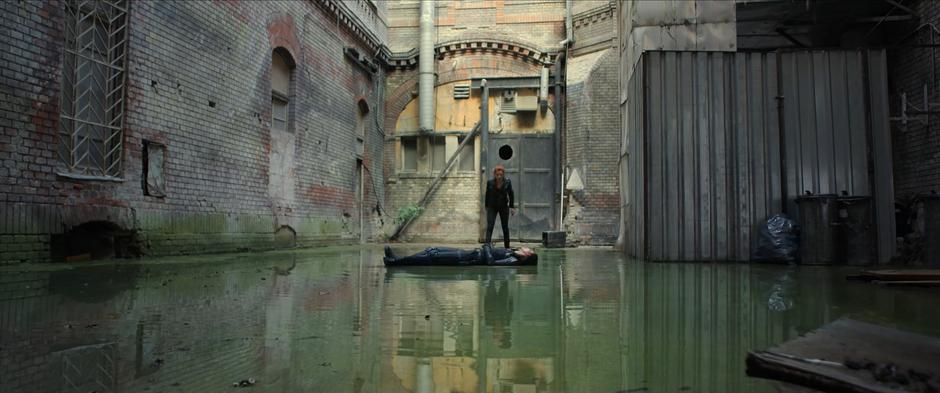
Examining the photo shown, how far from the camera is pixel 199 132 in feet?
29.4

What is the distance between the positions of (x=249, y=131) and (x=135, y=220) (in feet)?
10.9

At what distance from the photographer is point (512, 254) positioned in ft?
20.7

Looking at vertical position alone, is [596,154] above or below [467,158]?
below

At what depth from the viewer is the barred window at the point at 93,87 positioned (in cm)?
675

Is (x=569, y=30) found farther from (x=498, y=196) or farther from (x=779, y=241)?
(x=779, y=241)

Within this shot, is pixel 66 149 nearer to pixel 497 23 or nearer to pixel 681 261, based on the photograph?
pixel 681 261

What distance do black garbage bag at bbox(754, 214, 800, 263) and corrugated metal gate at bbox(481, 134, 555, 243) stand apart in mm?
9936

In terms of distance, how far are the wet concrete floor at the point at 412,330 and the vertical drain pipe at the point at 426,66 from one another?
42.4 ft

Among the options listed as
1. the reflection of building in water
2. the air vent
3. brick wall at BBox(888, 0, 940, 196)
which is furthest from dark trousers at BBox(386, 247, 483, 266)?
the air vent

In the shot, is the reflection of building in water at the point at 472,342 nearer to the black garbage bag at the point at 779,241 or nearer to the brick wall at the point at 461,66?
the black garbage bag at the point at 779,241

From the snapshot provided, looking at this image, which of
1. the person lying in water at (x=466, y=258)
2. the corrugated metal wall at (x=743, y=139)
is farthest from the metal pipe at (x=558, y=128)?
the person lying in water at (x=466, y=258)

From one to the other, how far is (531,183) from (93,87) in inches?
476

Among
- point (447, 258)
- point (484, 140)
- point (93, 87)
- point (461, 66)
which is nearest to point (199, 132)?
point (93, 87)

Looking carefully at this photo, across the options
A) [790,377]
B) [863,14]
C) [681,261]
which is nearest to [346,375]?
[790,377]
